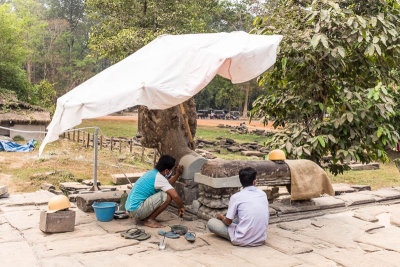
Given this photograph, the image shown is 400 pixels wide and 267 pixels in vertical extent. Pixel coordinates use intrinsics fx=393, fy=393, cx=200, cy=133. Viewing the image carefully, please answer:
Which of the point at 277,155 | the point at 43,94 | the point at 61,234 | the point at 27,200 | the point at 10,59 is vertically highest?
the point at 10,59

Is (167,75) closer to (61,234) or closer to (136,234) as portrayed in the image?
(136,234)

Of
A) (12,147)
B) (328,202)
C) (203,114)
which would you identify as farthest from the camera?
(203,114)

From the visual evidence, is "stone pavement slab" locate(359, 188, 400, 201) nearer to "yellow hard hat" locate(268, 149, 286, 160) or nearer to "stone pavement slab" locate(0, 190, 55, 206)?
"yellow hard hat" locate(268, 149, 286, 160)

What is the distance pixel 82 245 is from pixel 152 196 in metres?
1.19

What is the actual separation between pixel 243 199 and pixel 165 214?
201 centimetres

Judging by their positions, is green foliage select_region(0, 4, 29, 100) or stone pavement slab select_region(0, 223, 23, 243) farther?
green foliage select_region(0, 4, 29, 100)

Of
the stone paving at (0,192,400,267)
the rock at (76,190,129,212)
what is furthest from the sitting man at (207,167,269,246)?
the rock at (76,190,129,212)

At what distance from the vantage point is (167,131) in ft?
22.9

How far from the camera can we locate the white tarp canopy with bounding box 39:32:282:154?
4.71 metres

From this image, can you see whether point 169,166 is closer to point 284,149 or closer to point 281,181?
point 281,181

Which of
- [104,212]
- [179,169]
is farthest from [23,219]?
[179,169]

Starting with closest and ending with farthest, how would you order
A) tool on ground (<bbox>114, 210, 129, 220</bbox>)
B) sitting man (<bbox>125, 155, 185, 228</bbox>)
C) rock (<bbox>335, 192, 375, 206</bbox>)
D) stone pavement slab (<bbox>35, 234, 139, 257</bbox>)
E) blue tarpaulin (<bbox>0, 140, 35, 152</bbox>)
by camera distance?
1. stone pavement slab (<bbox>35, 234, 139, 257</bbox>)
2. sitting man (<bbox>125, 155, 185, 228</bbox>)
3. tool on ground (<bbox>114, 210, 129, 220</bbox>)
4. rock (<bbox>335, 192, 375, 206</bbox>)
5. blue tarpaulin (<bbox>0, 140, 35, 152</bbox>)

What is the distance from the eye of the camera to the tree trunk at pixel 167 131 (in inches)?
271

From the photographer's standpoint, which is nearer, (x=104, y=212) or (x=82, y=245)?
(x=82, y=245)
